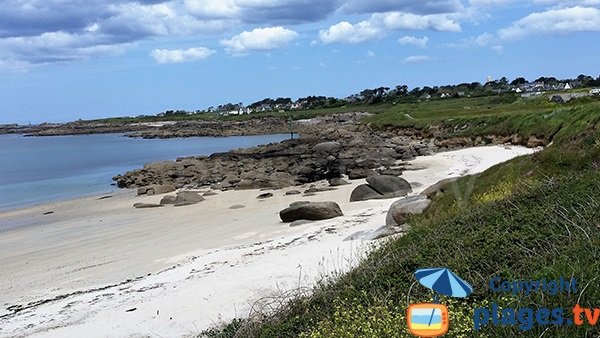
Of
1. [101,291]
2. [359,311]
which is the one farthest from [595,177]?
[101,291]

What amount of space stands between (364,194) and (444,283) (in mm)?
19119

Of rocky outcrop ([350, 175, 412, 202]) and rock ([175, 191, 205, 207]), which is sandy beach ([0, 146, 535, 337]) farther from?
rock ([175, 191, 205, 207])

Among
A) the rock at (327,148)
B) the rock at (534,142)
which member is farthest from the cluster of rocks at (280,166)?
the rock at (534,142)

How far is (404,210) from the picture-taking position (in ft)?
45.3

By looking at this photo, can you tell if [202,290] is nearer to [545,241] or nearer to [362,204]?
[545,241]

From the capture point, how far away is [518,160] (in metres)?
13.8

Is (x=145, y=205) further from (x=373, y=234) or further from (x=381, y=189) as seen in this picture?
(x=373, y=234)

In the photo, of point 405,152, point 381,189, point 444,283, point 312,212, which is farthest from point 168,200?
point 444,283

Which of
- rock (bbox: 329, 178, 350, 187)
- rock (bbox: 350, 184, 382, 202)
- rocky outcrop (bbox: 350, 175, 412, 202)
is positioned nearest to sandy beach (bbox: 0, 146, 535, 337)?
rock (bbox: 350, 184, 382, 202)

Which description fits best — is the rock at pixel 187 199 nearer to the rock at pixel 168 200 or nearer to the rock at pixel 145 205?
the rock at pixel 168 200

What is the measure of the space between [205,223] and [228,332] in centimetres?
1344

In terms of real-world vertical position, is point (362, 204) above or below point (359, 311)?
below

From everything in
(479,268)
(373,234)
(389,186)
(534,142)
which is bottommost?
(389,186)

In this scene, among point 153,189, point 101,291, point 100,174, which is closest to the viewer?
point 101,291
